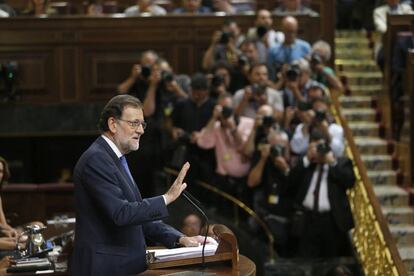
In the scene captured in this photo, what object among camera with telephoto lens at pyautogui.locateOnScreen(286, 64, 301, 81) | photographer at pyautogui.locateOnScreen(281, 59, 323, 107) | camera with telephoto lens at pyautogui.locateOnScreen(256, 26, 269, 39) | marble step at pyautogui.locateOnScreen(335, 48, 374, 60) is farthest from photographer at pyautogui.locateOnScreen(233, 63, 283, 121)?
marble step at pyautogui.locateOnScreen(335, 48, 374, 60)

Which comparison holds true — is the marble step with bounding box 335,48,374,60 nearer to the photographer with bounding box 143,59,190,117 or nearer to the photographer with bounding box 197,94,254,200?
the photographer with bounding box 143,59,190,117

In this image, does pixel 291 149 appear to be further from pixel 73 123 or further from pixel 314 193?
pixel 73 123

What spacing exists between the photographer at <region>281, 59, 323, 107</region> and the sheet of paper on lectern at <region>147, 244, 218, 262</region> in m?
5.05

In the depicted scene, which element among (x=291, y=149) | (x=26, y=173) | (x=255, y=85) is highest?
(x=255, y=85)

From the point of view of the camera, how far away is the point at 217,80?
934cm

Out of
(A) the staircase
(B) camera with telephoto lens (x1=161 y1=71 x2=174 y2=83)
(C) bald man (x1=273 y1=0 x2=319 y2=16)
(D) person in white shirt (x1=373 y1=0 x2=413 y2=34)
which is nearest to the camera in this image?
(A) the staircase

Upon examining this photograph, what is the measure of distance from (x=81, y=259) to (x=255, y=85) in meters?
5.09

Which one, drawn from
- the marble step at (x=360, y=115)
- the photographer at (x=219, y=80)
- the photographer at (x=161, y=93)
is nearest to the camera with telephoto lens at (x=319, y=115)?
the photographer at (x=219, y=80)

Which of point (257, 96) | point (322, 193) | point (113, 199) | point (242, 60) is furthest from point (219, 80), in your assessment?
point (113, 199)

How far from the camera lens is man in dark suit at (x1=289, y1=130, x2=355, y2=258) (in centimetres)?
844

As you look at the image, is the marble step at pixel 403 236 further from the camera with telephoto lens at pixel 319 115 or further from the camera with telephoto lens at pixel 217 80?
the camera with telephoto lens at pixel 217 80

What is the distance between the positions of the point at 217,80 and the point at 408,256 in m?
2.48

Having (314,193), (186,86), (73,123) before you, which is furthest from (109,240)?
(73,123)

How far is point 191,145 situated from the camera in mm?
9070
